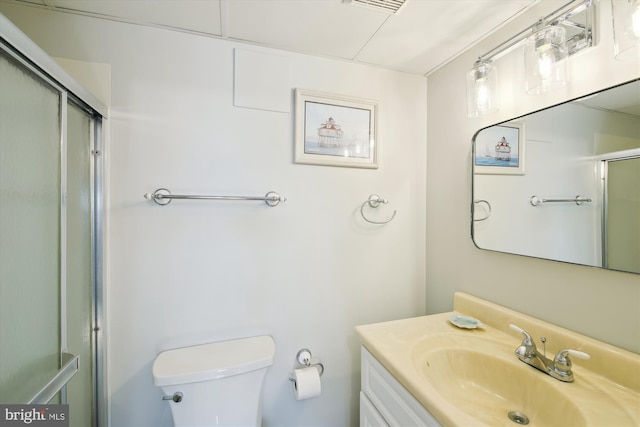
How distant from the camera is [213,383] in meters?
1.05

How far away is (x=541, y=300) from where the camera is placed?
984mm

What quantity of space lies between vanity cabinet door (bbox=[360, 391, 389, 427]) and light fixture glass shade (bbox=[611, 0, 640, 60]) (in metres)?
1.42

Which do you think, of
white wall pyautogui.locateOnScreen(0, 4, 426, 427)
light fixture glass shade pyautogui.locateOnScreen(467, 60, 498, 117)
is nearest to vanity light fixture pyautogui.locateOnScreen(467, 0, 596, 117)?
light fixture glass shade pyautogui.locateOnScreen(467, 60, 498, 117)

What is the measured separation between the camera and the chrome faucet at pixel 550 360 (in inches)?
30.3

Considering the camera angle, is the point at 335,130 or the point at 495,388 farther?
the point at 335,130

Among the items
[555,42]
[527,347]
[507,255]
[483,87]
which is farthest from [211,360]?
[555,42]

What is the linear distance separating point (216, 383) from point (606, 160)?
1628mm

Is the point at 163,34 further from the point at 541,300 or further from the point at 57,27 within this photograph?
the point at 541,300

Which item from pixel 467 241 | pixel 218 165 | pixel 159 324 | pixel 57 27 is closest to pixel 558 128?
pixel 467 241

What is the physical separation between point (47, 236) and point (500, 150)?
68.7 inches

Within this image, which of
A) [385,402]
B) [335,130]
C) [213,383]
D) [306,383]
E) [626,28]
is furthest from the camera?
[335,130]

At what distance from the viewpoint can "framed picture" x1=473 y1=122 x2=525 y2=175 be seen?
106 centimetres

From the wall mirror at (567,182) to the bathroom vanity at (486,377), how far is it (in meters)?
0.30

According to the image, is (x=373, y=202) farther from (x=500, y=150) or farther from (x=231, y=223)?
(x=231, y=223)
